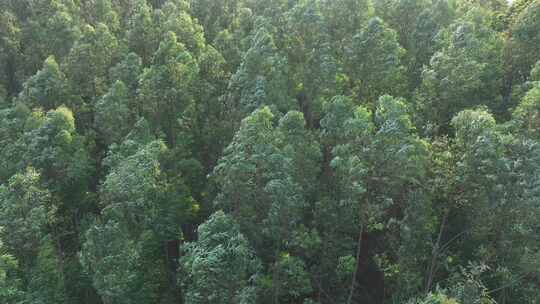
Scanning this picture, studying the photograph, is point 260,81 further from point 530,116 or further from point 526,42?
point 526,42

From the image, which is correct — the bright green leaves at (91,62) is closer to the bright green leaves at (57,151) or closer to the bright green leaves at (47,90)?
the bright green leaves at (47,90)

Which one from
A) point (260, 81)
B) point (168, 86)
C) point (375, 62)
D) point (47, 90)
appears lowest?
point (375, 62)

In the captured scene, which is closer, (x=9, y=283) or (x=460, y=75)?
(x=9, y=283)

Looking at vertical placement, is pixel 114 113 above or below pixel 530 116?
above

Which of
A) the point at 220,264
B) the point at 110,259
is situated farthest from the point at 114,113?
the point at 220,264

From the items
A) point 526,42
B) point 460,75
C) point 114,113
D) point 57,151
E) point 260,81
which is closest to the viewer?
point 460,75

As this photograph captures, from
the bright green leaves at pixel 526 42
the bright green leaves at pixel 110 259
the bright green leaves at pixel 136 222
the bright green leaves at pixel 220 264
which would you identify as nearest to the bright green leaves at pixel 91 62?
the bright green leaves at pixel 136 222

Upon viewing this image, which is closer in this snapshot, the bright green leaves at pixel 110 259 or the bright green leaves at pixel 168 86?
the bright green leaves at pixel 110 259
